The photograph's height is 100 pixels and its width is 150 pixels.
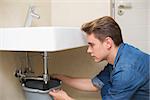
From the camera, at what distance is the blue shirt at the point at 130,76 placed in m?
1.13

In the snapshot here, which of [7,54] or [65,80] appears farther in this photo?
[65,80]

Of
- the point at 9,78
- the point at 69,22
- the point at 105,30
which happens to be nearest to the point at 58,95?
the point at 9,78

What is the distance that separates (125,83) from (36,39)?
1.53ft

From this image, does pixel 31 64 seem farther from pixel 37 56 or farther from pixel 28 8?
pixel 28 8

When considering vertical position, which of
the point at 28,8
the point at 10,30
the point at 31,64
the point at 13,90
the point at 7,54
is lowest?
the point at 13,90

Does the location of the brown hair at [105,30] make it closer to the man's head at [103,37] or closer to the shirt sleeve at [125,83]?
the man's head at [103,37]

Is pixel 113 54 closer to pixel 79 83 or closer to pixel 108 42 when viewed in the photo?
pixel 108 42

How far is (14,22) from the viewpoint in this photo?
1.41 meters

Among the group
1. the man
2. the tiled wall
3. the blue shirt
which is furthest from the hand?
the tiled wall

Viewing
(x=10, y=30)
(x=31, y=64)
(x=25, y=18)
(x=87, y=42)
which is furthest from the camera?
(x=31, y=64)

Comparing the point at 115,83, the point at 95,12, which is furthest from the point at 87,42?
the point at 95,12

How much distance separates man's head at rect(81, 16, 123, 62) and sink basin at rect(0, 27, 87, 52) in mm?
173

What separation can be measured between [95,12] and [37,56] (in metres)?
0.53

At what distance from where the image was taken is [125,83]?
1.12 m
